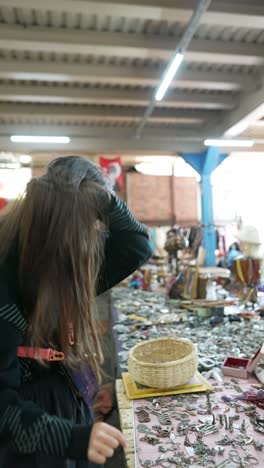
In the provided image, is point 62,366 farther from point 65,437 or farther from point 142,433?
point 142,433

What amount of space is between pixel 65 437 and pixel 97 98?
4232 millimetres

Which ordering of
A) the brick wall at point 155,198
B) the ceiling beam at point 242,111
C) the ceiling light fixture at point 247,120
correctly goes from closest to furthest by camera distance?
the ceiling beam at point 242,111, the ceiling light fixture at point 247,120, the brick wall at point 155,198

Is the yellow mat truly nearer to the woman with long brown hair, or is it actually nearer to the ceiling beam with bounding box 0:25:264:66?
the woman with long brown hair

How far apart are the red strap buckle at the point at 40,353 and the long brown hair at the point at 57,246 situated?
0.02m

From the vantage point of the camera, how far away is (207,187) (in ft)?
20.9

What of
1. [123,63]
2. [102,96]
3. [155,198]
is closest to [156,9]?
[123,63]

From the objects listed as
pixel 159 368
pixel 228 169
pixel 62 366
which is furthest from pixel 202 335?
pixel 228 169

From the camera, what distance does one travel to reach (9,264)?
847 millimetres

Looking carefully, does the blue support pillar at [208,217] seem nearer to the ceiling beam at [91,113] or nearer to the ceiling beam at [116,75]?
the ceiling beam at [91,113]

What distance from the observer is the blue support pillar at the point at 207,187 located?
6.20 meters

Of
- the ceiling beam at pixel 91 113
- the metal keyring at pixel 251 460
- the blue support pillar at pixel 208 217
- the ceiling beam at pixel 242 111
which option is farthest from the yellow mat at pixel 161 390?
the blue support pillar at pixel 208 217

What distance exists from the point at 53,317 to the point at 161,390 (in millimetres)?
897

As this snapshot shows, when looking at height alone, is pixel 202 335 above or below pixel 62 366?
below

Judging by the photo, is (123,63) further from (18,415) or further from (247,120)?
(18,415)
